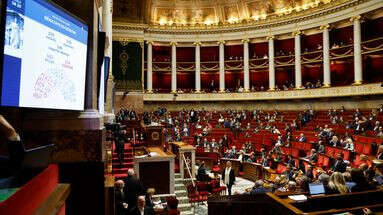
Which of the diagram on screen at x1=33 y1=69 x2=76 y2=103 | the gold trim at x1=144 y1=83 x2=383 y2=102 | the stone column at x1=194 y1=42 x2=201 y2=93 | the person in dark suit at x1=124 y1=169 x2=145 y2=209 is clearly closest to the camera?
the diagram on screen at x1=33 y1=69 x2=76 y2=103

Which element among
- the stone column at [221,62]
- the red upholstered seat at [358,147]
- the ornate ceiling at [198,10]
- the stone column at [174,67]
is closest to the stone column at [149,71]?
the stone column at [174,67]

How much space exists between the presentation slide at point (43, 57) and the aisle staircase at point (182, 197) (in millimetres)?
7098

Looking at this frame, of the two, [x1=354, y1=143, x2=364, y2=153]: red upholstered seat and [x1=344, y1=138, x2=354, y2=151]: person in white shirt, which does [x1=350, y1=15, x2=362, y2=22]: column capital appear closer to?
[x1=354, y1=143, x2=364, y2=153]: red upholstered seat

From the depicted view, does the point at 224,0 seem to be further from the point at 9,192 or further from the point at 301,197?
the point at 9,192

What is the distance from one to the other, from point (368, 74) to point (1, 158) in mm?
23781

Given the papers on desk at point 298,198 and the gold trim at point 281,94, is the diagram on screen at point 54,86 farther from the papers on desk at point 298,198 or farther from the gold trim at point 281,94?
the gold trim at point 281,94

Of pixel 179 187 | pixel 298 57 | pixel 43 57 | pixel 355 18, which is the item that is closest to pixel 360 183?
pixel 43 57

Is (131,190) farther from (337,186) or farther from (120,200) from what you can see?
(337,186)

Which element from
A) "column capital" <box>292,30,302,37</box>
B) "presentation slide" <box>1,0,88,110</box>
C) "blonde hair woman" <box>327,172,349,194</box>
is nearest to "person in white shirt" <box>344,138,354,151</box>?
"blonde hair woman" <box>327,172,349,194</box>

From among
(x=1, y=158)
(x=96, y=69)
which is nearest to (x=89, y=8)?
(x=96, y=69)

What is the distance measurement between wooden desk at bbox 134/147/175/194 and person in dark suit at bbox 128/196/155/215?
272 cm

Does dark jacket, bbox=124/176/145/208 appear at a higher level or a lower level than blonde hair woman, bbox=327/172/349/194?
lower

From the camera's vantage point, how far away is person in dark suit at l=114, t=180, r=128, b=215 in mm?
5547

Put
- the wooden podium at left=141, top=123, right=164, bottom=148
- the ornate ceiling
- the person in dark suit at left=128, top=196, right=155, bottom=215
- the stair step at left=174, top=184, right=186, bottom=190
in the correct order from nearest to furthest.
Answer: the person in dark suit at left=128, top=196, right=155, bottom=215 → the stair step at left=174, top=184, right=186, bottom=190 → the wooden podium at left=141, top=123, right=164, bottom=148 → the ornate ceiling
